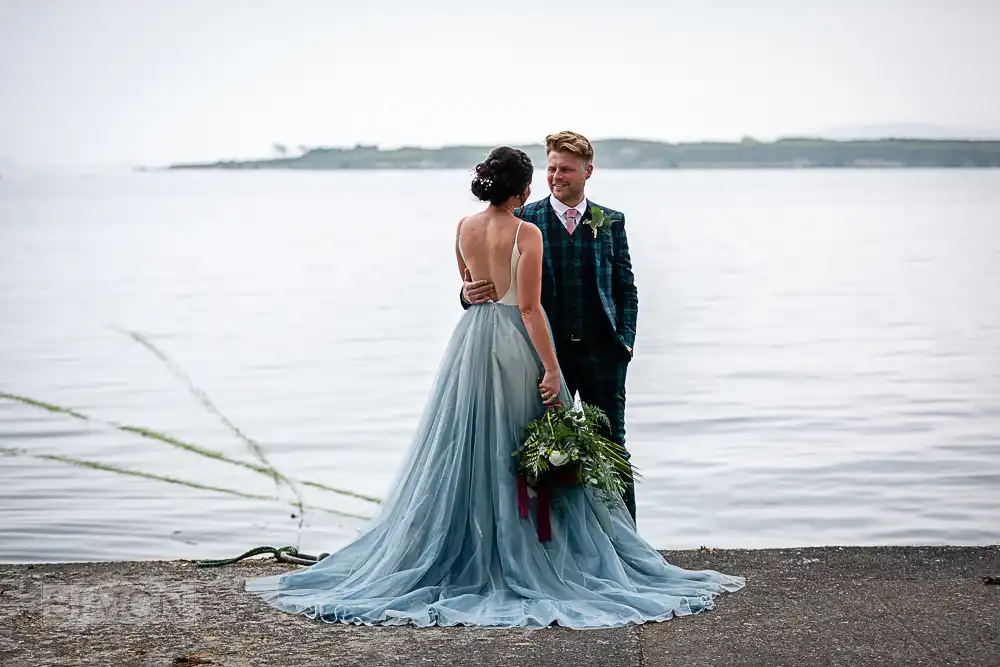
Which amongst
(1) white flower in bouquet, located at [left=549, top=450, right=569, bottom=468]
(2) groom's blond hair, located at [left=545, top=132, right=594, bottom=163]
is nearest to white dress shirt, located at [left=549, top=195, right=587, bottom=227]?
(2) groom's blond hair, located at [left=545, top=132, right=594, bottom=163]

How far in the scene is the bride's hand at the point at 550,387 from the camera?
14.0ft

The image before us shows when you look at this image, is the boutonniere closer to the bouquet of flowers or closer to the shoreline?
the bouquet of flowers

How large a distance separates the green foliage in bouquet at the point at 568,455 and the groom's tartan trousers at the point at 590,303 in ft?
0.93

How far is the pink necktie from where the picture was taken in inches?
178

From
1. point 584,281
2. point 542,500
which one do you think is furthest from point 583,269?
point 542,500

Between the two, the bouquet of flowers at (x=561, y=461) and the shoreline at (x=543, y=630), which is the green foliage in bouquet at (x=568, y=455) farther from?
the shoreline at (x=543, y=630)

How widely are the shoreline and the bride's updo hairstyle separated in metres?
1.35

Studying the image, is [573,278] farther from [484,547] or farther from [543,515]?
[484,547]

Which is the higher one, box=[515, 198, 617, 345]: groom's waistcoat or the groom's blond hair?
the groom's blond hair

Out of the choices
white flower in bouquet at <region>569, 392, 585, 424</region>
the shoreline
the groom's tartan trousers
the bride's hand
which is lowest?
the shoreline

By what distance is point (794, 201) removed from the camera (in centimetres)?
5103

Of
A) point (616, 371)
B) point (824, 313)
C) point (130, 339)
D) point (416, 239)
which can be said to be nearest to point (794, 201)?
point (416, 239)

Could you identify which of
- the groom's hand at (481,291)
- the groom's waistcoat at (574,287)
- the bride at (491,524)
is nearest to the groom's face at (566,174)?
the groom's waistcoat at (574,287)

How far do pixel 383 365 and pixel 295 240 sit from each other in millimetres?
19036
